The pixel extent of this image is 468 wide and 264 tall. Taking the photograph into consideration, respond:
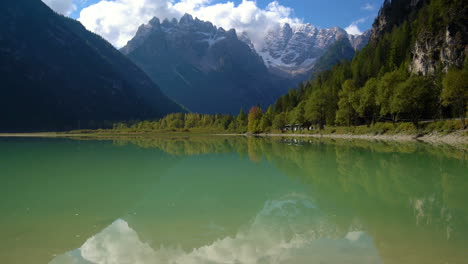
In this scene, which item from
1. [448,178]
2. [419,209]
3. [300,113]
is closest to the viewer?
[419,209]

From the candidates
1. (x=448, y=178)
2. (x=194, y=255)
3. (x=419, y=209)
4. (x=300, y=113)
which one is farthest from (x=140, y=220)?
(x=300, y=113)

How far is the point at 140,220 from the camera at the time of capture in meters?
10.0

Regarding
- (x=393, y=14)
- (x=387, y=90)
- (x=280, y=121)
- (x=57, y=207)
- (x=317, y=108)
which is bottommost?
(x=57, y=207)

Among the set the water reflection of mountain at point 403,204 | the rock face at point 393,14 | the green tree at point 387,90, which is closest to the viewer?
the water reflection of mountain at point 403,204

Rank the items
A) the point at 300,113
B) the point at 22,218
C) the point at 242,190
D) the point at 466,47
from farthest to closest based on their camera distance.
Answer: the point at 300,113 < the point at 466,47 < the point at 242,190 < the point at 22,218

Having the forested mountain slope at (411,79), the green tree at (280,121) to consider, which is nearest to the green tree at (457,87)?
the forested mountain slope at (411,79)

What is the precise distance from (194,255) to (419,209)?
795cm

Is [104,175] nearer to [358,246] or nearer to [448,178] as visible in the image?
[358,246]

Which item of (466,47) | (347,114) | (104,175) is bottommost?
(104,175)

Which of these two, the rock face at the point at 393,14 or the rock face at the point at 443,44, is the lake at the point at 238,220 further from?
the rock face at the point at 393,14

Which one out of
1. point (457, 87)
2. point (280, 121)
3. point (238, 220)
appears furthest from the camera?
point (280, 121)

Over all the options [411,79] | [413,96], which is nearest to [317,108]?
[411,79]

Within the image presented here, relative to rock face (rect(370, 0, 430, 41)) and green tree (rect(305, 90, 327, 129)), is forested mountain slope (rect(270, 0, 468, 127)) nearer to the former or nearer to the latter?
green tree (rect(305, 90, 327, 129))

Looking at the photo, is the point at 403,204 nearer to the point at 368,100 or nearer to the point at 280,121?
the point at 368,100
